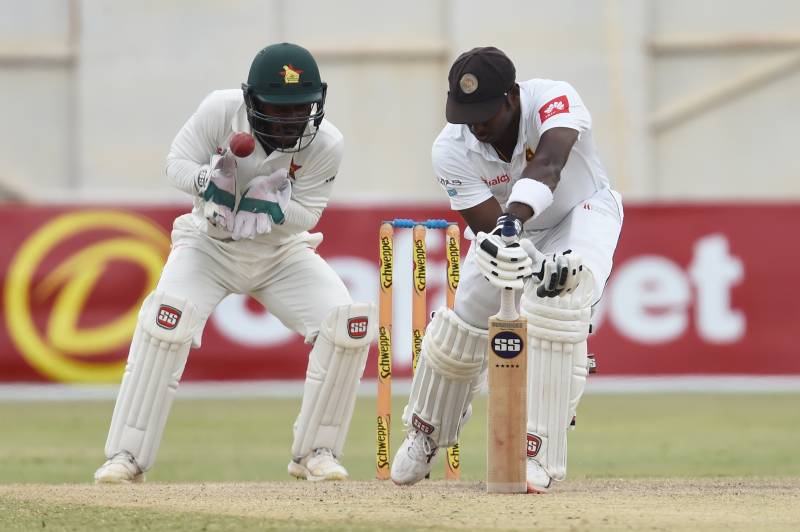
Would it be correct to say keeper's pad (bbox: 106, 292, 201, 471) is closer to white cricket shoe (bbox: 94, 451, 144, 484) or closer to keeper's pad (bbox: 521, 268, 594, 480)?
white cricket shoe (bbox: 94, 451, 144, 484)

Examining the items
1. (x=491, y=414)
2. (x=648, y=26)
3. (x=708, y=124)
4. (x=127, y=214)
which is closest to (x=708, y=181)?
(x=708, y=124)

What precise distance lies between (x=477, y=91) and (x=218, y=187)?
122cm

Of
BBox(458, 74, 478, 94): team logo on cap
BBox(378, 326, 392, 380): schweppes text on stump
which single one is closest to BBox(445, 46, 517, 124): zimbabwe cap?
BBox(458, 74, 478, 94): team logo on cap

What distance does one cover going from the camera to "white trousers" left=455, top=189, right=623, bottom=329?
534cm

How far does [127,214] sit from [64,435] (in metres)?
2.23

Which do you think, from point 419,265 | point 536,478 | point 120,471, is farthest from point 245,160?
point 536,478

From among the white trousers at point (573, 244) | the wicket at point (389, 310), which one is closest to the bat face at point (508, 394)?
the white trousers at point (573, 244)

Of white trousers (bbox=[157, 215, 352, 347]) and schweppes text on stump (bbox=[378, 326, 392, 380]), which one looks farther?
schweppes text on stump (bbox=[378, 326, 392, 380])

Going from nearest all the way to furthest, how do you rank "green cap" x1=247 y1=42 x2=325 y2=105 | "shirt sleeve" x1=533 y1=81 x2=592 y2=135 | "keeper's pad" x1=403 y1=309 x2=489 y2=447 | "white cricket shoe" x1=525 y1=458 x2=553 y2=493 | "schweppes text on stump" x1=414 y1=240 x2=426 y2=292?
1. "white cricket shoe" x1=525 y1=458 x2=553 y2=493
2. "shirt sleeve" x1=533 y1=81 x2=592 y2=135
3. "keeper's pad" x1=403 y1=309 x2=489 y2=447
4. "green cap" x1=247 y1=42 x2=325 y2=105
5. "schweppes text on stump" x1=414 y1=240 x2=426 y2=292

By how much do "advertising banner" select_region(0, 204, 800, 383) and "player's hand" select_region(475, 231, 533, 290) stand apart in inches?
220

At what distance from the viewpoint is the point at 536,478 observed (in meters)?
5.12

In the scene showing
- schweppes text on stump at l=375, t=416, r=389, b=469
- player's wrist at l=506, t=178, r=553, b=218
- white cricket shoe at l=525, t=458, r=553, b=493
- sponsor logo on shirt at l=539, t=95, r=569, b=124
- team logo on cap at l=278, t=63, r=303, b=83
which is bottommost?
schweppes text on stump at l=375, t=416, r=389, b=469

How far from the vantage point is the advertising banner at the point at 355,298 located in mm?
10500

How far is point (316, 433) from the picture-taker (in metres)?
6.38
